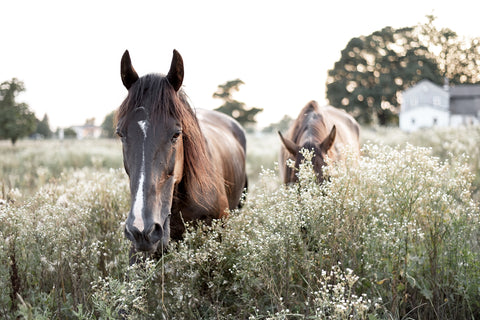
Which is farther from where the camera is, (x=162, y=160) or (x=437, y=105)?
(x=437, y=105)

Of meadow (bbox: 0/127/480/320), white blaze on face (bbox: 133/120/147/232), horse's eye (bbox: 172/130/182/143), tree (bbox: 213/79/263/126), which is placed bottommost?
meadow (bbox: 0/127/480/320)

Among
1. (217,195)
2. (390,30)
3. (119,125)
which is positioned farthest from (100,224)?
(390,30)

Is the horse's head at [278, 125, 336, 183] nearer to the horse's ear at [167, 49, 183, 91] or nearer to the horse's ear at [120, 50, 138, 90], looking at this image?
the horse's ear at [167, 49, 183, 91]

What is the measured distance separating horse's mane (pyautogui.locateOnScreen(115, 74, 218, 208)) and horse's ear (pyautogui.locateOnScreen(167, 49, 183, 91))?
76mm

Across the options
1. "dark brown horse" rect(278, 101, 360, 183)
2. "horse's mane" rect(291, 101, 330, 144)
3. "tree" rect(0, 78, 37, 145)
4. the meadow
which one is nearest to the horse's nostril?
the meadow

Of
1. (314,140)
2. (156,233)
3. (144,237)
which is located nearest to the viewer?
(144,237)

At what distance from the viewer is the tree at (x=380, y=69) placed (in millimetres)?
46875

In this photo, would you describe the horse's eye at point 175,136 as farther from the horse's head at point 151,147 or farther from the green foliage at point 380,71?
the green foliage at point 380,71

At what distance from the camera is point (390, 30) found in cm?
4878

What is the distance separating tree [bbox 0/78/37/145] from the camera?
28828 millimetres

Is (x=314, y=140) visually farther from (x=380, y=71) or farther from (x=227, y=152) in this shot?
(x=380, y=71)

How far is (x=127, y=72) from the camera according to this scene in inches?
117

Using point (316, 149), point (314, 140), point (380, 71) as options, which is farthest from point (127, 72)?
point (380, 71)

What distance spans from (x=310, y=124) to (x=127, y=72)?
2.69 meters
